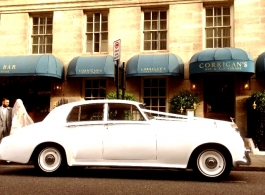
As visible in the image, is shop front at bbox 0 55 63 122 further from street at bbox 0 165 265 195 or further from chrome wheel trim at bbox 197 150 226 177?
chrome wheel trim at bbox 197 150 226 177

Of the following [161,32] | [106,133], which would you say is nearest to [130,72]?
Answer: [161,32]

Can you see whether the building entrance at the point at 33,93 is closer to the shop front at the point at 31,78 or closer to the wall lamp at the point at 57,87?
the shop front at the point at 31,78

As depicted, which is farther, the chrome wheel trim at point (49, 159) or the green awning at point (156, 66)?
the green awning at point (156, 66)

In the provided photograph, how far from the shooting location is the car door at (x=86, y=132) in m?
6.89

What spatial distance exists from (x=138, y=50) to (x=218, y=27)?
3553 mm

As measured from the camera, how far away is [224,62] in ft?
40.0

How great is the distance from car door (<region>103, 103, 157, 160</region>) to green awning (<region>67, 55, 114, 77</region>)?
682 cm

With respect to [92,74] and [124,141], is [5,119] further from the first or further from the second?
[124,141]

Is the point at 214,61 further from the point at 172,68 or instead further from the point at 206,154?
the point at 206,154

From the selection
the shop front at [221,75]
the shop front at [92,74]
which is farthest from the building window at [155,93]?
the shop front at [92,74]

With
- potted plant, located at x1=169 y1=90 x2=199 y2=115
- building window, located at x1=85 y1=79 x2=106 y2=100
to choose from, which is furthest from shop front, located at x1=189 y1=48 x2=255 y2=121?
building window, located at x1=85 y1=79 x2=106 y2=100

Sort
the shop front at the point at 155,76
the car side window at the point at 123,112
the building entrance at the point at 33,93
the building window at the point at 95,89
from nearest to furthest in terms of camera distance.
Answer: the car side window at the point at 123,112, the shop front at the point at 155,76, the building window at the point at 95,89, the building entrance at the point at 33,93

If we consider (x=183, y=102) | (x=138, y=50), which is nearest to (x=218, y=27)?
(x=138, y=50)

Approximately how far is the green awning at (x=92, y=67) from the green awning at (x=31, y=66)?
0.71m
